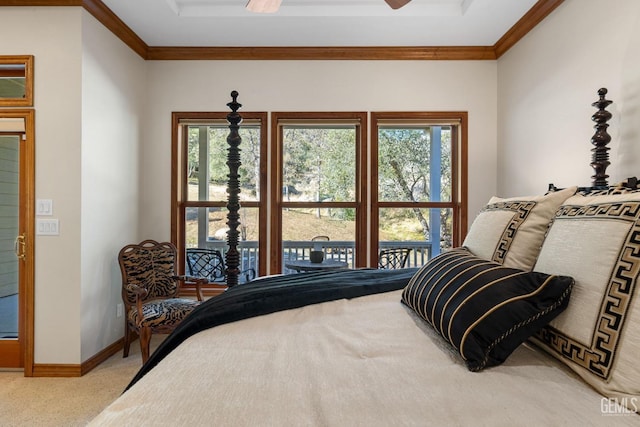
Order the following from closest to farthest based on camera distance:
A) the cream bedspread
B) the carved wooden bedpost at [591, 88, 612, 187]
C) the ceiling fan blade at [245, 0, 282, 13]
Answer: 1. the cream bedspread
2. the carved wooden bedpost at [591, 88, 612, 187]
3. the ceiling fan blade at [245, 0, 282, 13]

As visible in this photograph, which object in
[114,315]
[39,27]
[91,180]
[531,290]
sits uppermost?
[39,27]

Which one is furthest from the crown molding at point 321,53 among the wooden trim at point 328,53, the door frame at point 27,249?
the door frame at point 27,249

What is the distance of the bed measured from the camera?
744 millimetres

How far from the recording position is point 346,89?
3.58 metres

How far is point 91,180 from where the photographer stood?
2.86 metres

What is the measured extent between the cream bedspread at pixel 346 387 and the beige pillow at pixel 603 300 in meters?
0.06

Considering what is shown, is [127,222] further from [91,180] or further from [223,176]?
[223,176]

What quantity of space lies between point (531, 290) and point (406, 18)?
9.06 feet

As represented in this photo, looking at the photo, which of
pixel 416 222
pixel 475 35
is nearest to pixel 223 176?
pixel 416 222

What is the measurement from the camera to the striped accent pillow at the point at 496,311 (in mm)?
988

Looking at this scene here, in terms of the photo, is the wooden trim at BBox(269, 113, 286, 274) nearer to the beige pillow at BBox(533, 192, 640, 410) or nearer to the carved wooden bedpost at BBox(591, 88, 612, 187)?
the carved wooden bedpost at BBox(591, 88, 612, 187)

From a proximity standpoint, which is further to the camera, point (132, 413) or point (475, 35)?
point (475, 35)

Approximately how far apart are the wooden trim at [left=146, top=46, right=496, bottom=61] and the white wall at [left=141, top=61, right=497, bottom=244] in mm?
57

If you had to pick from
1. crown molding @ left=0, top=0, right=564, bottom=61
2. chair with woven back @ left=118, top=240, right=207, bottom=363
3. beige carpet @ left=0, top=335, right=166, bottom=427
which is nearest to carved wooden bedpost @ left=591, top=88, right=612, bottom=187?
crown molding @ left=0, top=0, right=564, bottom=61
